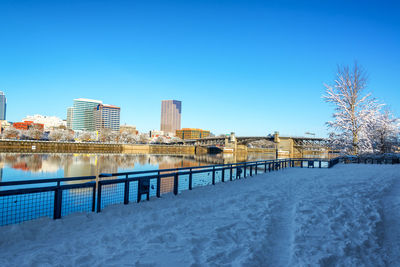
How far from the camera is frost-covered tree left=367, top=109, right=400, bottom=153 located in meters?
32.4

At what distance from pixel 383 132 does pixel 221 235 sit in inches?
1424

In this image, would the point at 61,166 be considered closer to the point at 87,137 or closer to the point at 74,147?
the point at 74,147

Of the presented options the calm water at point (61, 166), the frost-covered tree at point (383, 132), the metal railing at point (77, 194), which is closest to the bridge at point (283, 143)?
the frost-covered tree at point (383, 132)

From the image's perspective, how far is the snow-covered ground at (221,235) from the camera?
15.6ft

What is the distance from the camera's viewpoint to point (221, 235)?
5828 millimetres

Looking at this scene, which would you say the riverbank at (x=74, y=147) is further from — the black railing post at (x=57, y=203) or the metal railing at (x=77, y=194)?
the black railing post at (x=57, y=203)

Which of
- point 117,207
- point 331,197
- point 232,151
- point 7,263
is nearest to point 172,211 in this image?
point 117,207

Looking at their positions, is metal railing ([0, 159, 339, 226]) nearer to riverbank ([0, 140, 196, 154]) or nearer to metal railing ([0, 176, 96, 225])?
metal railing ([0, 176, 96, 225])

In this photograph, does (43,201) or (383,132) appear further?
(383,132)

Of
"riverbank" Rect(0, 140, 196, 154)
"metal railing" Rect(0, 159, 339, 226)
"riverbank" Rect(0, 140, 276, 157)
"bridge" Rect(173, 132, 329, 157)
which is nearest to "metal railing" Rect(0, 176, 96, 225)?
"metal railing" Rect(0, 159, 339, 226)

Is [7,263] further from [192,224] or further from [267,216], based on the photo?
[267,216]

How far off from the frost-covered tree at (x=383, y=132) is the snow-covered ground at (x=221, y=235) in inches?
1076

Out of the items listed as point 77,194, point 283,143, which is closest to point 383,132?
point 77,194

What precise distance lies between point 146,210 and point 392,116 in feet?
134
